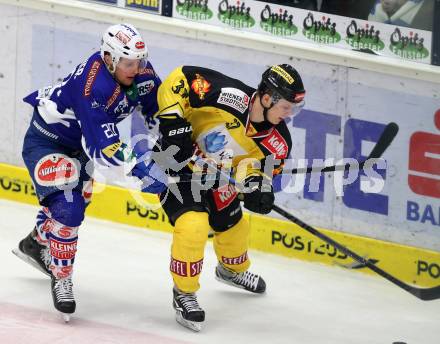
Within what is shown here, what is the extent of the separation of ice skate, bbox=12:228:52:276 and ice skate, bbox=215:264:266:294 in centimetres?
89

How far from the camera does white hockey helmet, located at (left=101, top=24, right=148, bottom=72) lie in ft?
17.3

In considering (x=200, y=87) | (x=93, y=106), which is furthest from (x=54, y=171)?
(x=200, y=87)

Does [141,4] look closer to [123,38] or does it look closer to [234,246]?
[123,38]

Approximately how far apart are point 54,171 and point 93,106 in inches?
17.5

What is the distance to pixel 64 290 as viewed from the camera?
553cm

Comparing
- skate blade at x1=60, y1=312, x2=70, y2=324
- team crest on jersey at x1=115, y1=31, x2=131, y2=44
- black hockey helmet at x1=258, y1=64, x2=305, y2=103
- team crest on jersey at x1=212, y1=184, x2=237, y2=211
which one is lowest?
skate blade at x1=60, y1=312, x2=70, y2=324

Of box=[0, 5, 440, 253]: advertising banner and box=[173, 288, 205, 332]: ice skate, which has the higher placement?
box=[0, 5, 440, 253]: advertising banner

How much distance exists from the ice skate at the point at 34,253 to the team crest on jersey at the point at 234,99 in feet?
4.24

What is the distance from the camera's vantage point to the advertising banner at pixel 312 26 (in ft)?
20.8

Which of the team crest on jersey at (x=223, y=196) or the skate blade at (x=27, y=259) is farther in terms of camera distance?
the skate blade at (x=27, y=259)

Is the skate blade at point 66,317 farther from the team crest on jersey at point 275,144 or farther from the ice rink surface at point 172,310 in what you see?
the team crest on jersey at point 275,144

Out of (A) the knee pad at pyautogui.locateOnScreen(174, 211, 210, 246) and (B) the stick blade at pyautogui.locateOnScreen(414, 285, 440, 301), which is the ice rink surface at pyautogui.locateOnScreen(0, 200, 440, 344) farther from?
(A) the knee pad at pyautogui.locateOnScreen(174, 211, 210, 246)

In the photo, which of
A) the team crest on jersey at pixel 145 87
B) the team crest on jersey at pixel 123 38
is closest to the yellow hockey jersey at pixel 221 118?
the team crest on jersey at pixel 145 87

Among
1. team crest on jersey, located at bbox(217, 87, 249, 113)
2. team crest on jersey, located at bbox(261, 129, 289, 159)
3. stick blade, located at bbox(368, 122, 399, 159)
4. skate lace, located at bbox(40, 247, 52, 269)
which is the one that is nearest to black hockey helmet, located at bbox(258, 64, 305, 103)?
team crest on jersey, located at bbox(217, 87, 249, 113)
